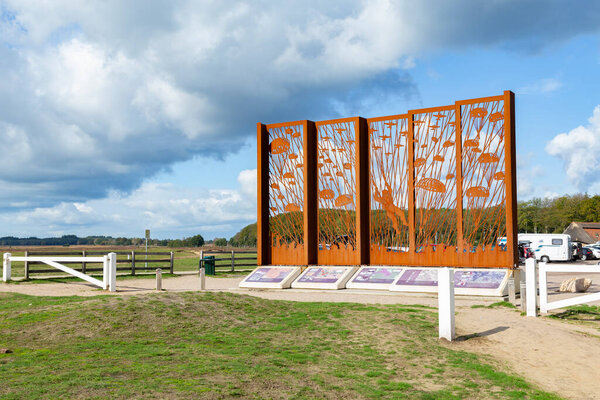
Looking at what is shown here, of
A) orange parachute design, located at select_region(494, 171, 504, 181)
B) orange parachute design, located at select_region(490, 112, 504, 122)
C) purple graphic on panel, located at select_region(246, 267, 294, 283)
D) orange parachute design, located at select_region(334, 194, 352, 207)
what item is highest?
orange parachute design, located at select_region(490, 112, 504, 122)

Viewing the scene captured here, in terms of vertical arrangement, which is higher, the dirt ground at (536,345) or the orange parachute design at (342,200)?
the orange parachute design at (342,200)

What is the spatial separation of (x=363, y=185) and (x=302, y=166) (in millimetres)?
2496

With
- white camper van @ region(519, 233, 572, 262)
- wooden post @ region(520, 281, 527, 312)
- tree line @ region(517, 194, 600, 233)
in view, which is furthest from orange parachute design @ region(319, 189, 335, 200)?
tree line @ region(517, 194, 600, 233)

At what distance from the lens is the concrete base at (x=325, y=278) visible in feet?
59.5

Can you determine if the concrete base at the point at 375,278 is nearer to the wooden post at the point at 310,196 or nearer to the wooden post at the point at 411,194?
the wooden post at the point at 411,194

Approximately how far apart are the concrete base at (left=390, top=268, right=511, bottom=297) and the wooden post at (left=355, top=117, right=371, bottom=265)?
7.36ft

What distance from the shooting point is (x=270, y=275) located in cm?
Answer: 1961

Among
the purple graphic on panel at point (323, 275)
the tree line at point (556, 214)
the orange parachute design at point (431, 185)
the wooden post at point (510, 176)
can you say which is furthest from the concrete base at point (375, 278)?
the tree line at point (556, 214)

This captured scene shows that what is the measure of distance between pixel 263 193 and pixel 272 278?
376 cm

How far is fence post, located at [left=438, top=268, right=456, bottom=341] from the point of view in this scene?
936 cm

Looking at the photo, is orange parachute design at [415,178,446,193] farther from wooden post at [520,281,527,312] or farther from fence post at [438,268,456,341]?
fence post at [438,268,456,341]

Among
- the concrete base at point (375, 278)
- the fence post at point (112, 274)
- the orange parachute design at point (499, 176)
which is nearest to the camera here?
→ the fence post at point (112, 274)

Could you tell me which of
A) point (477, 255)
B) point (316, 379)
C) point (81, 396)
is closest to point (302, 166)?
point (477, 255)

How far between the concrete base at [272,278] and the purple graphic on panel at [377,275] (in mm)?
2453
